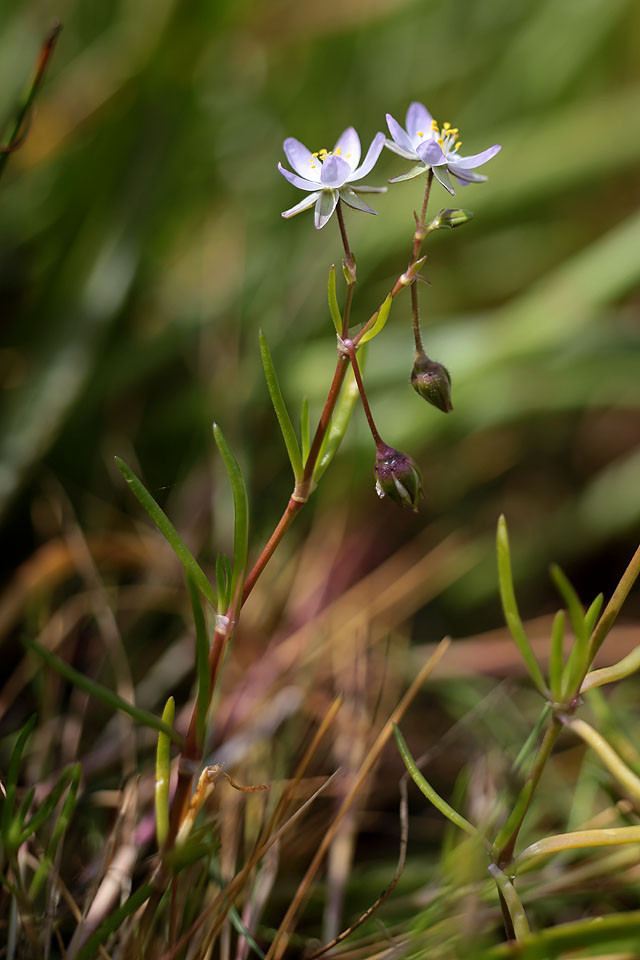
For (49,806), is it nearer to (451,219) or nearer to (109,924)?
(109,924)

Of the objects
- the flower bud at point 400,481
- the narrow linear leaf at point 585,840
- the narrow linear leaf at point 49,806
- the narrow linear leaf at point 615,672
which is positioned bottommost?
the narrow linear leaf at point 49,806

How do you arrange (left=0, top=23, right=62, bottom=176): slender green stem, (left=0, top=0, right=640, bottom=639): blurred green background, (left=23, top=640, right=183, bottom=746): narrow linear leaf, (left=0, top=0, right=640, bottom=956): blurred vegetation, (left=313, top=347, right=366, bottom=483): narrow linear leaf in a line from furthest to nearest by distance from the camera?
(left=0, top=0, right=640, bottom=639): blurred green background < (left=0, top=0, right=640, bottom=956): blurred vegetation < (left=0, top=23, right=62, bottom=176): slender green stem < (left=313, top=347, right=366, bottom=483): narrow linear leaf < (left=23, top=640, right=183, bottom=746): narrow linear leaf

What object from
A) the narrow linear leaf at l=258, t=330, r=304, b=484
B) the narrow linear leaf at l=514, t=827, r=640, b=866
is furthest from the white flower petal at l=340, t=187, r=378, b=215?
the narrow linear leaf at l=514, t=827, r=640, b=866

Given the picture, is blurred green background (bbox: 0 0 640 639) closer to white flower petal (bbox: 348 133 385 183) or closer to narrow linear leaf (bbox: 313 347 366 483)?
narrow linear leaf (bbox: 313 347 366 483)

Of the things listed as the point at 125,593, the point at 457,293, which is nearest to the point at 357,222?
the point at 457,293

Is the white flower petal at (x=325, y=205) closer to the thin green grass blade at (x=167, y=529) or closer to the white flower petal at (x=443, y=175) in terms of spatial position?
the white flower petal at (x=443, y=175)

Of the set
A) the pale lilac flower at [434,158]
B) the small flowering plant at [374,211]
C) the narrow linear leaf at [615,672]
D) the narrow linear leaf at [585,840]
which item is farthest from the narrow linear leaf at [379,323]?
the narrow linear leaf at [585,840]
